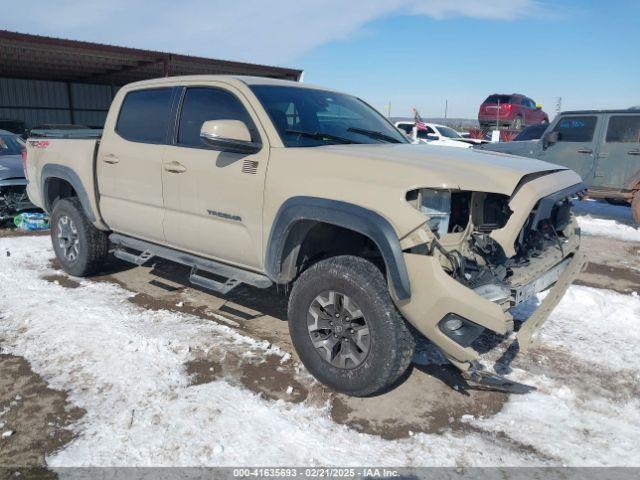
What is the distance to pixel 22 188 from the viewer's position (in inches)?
331

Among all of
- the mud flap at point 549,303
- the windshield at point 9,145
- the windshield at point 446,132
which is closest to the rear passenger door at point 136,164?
the mud flap at point 549,303

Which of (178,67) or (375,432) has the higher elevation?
(178,67)

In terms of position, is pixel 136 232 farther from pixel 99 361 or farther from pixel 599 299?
pixel 599 299

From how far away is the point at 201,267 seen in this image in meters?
4.21

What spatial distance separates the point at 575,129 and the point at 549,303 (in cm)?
759

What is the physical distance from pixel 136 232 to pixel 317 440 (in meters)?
2.88

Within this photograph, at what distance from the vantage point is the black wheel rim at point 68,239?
558 cm

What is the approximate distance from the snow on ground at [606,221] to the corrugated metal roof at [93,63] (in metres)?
12.3

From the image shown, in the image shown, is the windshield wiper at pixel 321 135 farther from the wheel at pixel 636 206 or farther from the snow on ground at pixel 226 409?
the wheel at pixel 636 206

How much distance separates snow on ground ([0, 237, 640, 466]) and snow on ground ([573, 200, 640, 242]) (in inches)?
189

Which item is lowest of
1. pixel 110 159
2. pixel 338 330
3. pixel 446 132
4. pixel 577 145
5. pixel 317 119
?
pixel 338 330

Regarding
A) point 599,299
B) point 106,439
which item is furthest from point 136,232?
point 599,299

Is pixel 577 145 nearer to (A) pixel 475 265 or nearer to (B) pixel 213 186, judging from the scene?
(A) pixel 475 265

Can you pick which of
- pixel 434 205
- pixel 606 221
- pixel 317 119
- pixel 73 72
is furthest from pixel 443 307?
pixel 73 72
